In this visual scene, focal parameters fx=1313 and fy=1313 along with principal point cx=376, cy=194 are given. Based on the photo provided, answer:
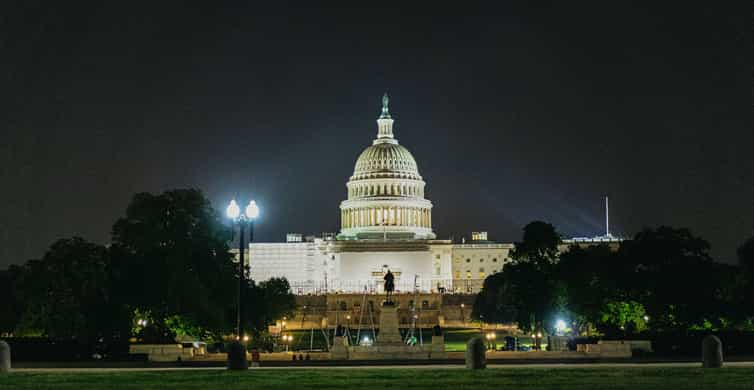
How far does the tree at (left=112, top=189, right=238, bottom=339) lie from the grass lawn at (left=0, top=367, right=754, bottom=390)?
911 inches

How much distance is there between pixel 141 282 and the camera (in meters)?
66.0

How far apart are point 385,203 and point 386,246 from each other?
8980mm

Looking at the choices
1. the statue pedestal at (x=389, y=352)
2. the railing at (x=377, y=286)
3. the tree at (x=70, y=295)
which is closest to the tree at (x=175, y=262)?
the tree at (x=70, y=295)

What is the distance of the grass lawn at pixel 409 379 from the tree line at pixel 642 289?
27.7 meters

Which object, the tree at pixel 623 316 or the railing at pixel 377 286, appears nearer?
the tree at pixel 623 316

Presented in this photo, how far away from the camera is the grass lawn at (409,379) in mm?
34438

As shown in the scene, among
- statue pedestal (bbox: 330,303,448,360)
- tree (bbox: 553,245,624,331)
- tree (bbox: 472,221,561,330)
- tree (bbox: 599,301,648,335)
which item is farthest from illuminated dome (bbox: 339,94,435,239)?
statue pedestal (bbox: 330,303,448,360)

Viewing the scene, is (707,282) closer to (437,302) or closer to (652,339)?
(652,339)

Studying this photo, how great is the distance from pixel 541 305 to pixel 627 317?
27.7 ft

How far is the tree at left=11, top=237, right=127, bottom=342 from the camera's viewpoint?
6075 cm

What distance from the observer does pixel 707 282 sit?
70625 mm

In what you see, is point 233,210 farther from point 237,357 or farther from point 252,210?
point 237,357

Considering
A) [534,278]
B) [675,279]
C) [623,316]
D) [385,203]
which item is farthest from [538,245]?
[385,203]

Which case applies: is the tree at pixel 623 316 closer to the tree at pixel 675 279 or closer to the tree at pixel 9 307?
the tree at pixel 675 279
